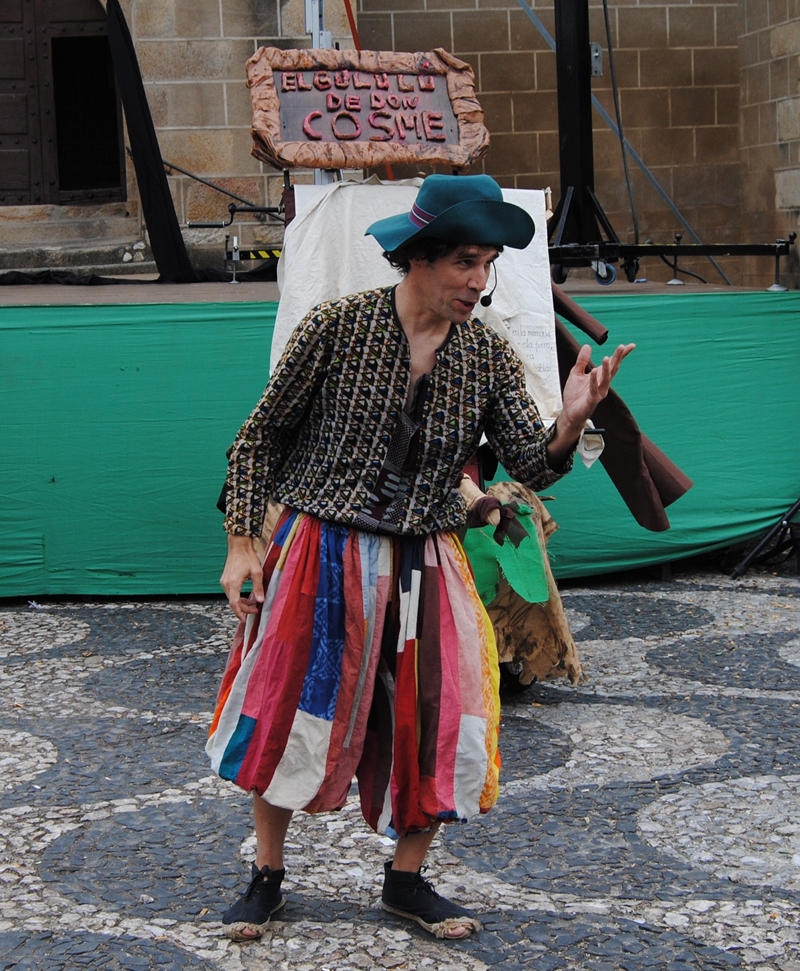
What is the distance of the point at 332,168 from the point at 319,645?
8.42 feet

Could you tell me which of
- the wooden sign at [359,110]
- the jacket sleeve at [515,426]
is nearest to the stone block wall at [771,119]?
the wooden sign at [359,110]

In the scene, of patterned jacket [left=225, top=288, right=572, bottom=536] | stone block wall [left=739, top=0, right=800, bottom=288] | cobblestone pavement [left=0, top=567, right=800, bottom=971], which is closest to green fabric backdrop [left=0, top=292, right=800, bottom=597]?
cobblestone pavement [left=0, top=567, right=800, bottom=971]

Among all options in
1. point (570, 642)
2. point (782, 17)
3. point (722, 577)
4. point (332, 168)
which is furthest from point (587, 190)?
point (782, 17)

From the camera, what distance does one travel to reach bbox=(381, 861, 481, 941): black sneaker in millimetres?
2750

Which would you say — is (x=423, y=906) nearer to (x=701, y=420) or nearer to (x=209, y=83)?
(x=701, y=420)

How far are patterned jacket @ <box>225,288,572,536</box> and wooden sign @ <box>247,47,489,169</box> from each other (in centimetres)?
219

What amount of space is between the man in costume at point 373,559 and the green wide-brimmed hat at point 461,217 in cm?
4

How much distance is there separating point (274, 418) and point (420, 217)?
0.49 metres

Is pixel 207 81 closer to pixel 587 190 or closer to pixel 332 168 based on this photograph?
pixel 587 190

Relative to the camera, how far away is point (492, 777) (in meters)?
2.68

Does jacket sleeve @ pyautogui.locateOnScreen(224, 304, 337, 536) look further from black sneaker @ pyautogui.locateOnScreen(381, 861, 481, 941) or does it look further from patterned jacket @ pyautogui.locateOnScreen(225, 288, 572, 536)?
black sneaker @ pyautogui.locateOnScreen(381, 861, 481, 941)

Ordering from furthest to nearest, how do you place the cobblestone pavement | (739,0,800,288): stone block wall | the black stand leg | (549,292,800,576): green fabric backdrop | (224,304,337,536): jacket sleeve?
(739,0,800,288): stone block wall < the black stand leg < (549,292,800,576): green fabric backdrop < the cobblestone pavement < (224,304,337,536): jacket sleeve

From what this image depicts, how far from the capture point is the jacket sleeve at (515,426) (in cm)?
266

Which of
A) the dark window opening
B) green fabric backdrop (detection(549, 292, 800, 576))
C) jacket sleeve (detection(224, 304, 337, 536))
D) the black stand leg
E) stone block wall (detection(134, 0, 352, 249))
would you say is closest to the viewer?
jacket sleeve (detection(224, 304, 337, 536))
